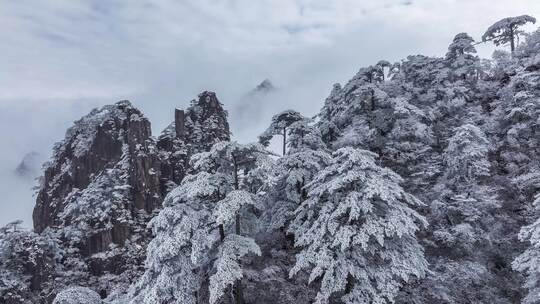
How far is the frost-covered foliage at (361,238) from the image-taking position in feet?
47.9

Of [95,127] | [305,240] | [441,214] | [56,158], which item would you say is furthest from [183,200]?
[56,158]

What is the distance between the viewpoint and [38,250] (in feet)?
110

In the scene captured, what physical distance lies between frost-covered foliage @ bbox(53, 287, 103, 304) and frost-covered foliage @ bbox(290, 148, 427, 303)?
47.7ft

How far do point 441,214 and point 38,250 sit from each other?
1348 inches

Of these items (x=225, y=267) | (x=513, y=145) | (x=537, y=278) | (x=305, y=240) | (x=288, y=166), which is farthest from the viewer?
(x=513, y=145)

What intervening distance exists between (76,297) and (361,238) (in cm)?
1822

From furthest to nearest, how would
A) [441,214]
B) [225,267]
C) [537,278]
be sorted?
[441,214]
[225,267]
[537,278]

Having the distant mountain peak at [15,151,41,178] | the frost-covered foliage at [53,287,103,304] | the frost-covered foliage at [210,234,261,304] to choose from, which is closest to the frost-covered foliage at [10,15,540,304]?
the frost-covered foliage at [210,234,261,304]

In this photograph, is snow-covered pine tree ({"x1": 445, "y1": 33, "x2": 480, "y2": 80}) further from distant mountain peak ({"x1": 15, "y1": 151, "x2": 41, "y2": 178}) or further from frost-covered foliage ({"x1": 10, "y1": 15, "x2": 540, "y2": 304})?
distant mountain peak ({"x1": 15, "y1": 151, "x2": 41, "y2": 178})

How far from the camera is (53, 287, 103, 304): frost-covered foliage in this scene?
847 inches

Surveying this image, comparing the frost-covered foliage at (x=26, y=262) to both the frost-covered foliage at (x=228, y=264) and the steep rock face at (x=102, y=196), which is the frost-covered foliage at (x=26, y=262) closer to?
the steep rock face at (x=102, y=196)

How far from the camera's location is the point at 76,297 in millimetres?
22281

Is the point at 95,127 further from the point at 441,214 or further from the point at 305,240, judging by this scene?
the point at 441,214

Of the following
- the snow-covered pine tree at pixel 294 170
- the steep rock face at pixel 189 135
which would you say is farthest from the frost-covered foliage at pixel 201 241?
the steep rock face at pixel 189 135
